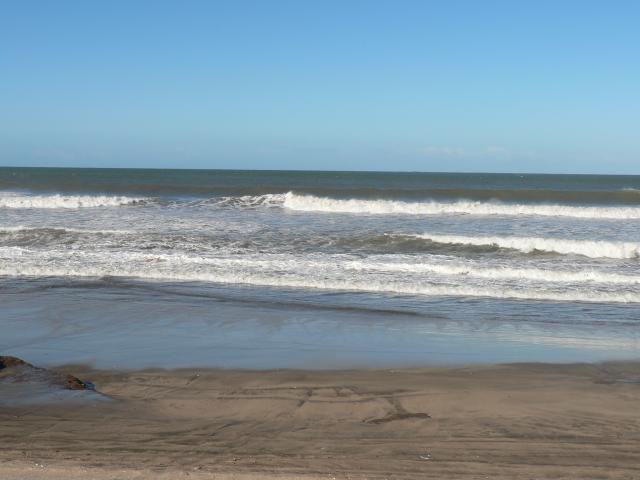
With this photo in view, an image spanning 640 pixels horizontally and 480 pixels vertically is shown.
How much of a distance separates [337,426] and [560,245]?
13.5 metres

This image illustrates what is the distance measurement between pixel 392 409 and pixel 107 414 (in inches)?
92.2

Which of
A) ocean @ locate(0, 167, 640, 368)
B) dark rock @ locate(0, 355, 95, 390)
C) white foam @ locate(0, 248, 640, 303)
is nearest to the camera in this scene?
dark rock @ locate(0, 355, 95, 390)

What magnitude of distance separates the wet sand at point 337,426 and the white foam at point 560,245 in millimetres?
10026

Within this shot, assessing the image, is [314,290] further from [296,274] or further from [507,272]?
[507,272]

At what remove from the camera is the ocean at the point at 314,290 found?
28.3ft

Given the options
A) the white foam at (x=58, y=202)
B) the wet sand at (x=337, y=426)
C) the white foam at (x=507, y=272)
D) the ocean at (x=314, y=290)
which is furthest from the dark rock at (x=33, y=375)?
the white foam at (x=58, y=202)

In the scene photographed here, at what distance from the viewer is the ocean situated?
28.3 feet

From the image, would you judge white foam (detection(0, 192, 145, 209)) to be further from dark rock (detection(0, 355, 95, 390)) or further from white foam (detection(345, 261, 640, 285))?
dark rock (detection(0, 355, 95, 390))

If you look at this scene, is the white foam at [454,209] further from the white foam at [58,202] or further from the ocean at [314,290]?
the white foam at [58,202]

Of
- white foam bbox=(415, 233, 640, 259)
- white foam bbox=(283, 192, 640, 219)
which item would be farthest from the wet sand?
white foam bbox=(283, 192, 640, 219)

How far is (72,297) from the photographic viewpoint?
38.8ft

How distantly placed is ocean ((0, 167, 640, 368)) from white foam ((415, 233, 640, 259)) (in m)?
0.05

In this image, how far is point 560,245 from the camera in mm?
17844

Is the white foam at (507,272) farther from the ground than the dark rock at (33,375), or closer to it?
farther from the ground
